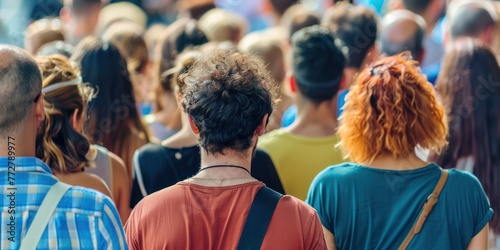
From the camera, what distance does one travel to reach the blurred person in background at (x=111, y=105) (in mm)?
5266

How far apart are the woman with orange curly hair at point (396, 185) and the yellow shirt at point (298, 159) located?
660 mm

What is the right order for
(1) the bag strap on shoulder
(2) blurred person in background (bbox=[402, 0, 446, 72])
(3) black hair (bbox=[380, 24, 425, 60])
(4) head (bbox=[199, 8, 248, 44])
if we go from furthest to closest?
(4) head (bbox=[199, 8, 248, 44])
(2) blurred person in background (bbox=[402, 0, 446, 72])
(3) black hair (bbox=[380, 24, 425, 60])
(1) the bag strap on shoulder

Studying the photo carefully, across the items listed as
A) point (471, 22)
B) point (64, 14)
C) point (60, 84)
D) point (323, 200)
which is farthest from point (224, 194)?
point (64, 14)

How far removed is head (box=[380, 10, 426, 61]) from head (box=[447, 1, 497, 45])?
0.27 m

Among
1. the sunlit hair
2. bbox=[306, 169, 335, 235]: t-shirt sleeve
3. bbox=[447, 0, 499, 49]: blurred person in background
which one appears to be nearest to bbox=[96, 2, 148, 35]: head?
bbox=[447, 0, 499, 49]: blurred person in background

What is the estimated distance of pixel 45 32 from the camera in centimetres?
726

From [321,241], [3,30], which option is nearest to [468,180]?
[321,241]

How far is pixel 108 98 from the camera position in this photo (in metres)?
5.36

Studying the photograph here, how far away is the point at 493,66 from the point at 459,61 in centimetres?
18

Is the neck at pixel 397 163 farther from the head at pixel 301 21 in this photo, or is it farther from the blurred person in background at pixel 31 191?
the head at pixel 301 21

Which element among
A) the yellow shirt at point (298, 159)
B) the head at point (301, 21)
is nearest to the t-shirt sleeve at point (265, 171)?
the yellow shirt at point (298, 159)

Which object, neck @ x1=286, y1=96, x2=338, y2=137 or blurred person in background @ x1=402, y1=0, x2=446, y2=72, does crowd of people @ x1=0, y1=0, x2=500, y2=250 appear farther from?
blurred person in background @ x1=402, y1=0, x2=446, y2=72

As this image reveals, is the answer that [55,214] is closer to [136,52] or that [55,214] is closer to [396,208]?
[396,208]

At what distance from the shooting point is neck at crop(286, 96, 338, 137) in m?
4.79
